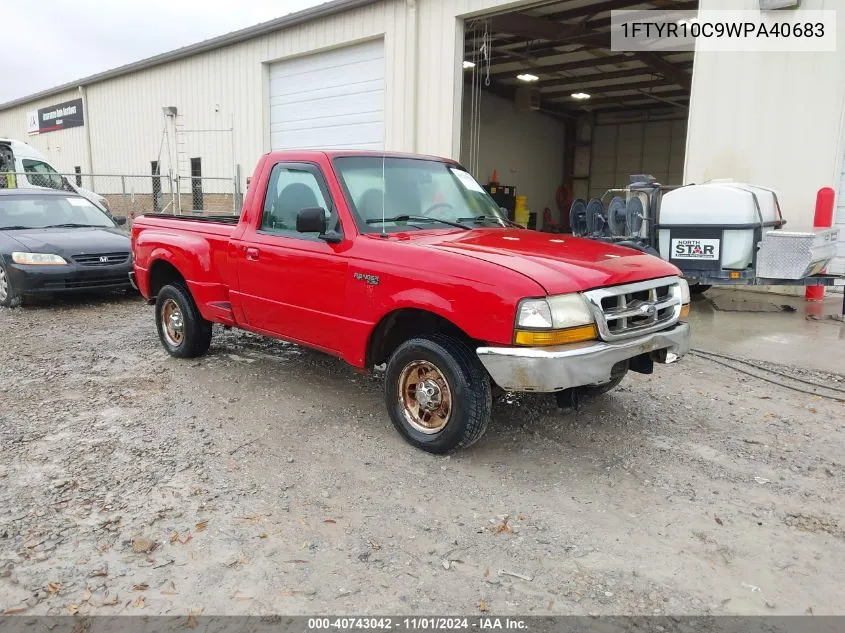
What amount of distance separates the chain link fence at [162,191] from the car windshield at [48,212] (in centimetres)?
350

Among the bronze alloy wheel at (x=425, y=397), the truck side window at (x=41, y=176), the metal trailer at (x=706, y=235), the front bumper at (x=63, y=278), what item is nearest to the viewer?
the bronze alloy wheel at (x=425, y=397)

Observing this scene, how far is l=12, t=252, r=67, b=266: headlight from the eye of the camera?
826 cm

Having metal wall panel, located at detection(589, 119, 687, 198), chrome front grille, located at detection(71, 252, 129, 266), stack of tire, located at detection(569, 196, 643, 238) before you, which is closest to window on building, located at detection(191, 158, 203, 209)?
chrome front grille, located at detection(71, 252, 129, 266)

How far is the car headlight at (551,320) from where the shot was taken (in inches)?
133

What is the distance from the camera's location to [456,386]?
369 cm

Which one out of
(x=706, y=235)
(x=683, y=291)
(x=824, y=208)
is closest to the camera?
(x=683, y=291)

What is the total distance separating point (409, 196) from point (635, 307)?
1816mm

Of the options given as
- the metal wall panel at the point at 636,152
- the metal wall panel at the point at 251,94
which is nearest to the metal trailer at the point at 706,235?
the metal wall panel at the point at 251,94

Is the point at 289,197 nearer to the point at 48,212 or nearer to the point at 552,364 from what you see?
the point at 552,364

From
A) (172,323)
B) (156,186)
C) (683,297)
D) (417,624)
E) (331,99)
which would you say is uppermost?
(331,99)

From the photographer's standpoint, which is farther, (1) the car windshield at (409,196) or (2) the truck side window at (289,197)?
(2) the truck side window at (289,197)

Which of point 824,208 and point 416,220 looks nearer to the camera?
point 416,220

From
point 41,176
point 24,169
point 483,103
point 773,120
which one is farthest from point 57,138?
point 773,120

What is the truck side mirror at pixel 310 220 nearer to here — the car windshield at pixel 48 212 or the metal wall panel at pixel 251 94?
the car windshield at pixel 48 212
